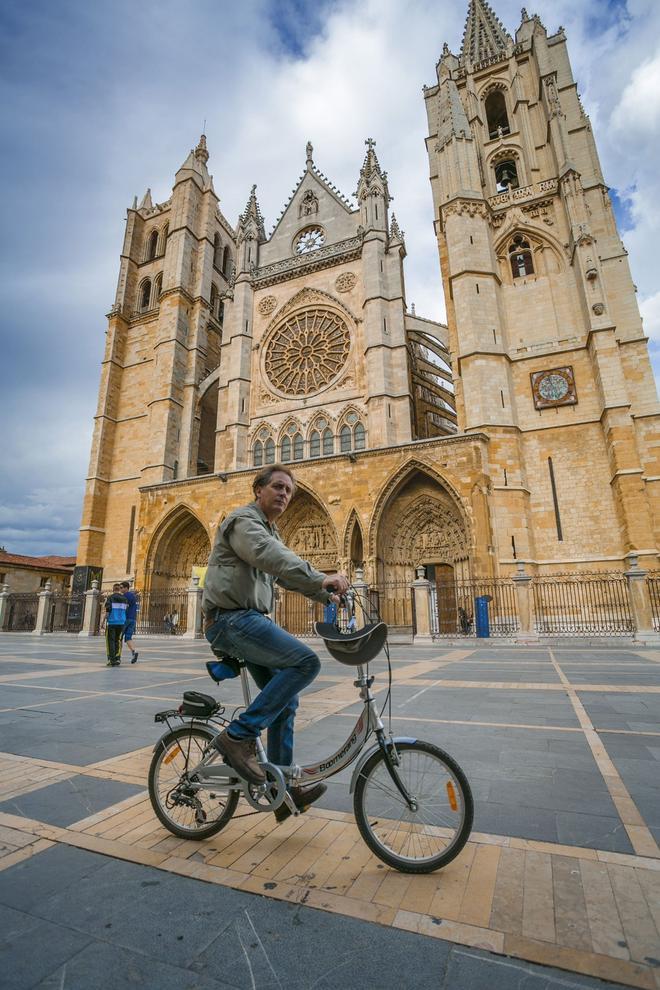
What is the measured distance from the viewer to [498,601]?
14.1 metres

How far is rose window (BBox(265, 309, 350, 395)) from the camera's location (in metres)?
21.9

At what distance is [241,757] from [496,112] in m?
32.5

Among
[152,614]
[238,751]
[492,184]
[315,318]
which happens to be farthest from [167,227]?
[238,751]

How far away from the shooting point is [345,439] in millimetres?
20328

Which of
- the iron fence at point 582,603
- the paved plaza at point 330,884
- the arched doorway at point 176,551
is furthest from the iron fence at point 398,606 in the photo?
the paved plaza at point 330,884

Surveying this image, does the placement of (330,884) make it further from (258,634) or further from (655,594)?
(655,594)

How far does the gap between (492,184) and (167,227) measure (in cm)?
1981

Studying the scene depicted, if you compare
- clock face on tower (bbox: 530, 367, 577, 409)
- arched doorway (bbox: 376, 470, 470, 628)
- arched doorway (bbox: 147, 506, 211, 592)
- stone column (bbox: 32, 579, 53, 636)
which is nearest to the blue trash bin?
arched doorway (bbox: 376, 470, 470, 628)

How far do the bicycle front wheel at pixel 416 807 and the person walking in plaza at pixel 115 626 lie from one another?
7195 millimetres

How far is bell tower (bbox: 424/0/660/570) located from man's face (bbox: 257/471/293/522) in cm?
1396

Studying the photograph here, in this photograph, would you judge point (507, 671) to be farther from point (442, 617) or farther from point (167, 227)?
point (167, 227)

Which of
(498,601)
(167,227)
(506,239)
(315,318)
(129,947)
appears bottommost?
(129,947)

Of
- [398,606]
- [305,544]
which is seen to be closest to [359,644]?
[398,606]

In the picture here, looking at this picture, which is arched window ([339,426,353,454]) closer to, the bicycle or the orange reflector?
the orange reflector
